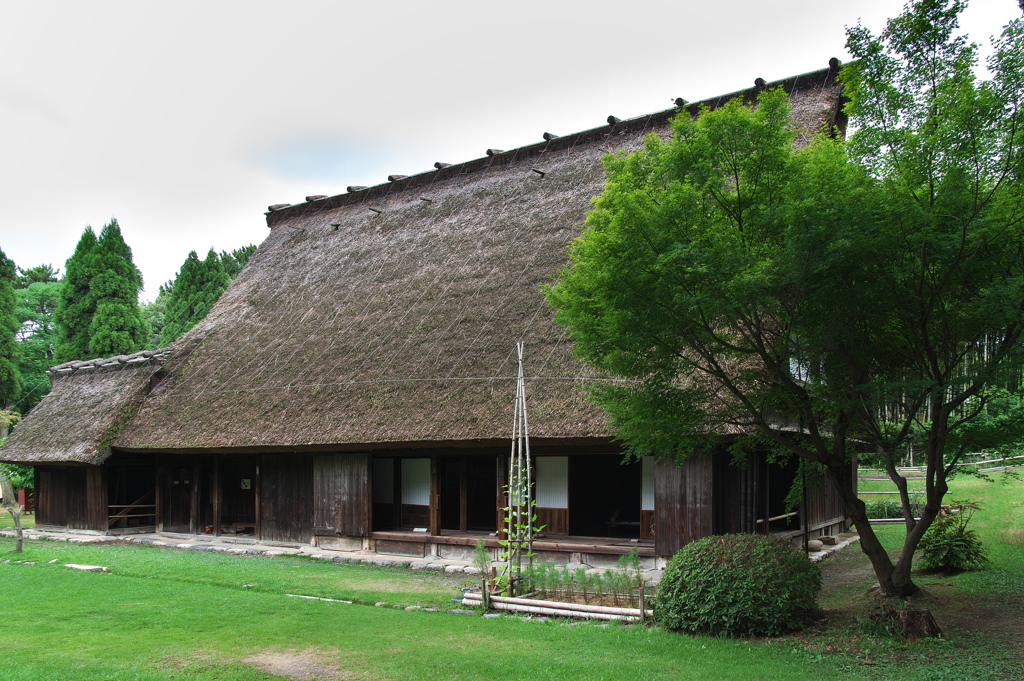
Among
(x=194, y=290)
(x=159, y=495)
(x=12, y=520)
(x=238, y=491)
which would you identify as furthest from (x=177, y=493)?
(x=194, y=290)

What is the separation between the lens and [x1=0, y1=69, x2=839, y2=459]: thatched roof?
50.7ft

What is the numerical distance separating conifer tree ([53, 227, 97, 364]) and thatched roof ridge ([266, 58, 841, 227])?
14333 millimetres

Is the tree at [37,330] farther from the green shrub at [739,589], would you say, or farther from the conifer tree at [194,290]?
the green shrub at [739,589]

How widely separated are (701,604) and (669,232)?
418 centimetres

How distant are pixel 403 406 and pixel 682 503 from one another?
6.01 m

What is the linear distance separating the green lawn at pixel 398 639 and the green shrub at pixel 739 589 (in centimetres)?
28

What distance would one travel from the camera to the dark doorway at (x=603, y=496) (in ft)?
56.7

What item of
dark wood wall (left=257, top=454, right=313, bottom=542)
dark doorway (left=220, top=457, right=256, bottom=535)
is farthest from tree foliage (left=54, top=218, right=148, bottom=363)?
dark wood wall (left=257, top=454, right=313, bottom=542)

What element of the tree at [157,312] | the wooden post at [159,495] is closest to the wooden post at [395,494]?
the wooden post at [159,495]

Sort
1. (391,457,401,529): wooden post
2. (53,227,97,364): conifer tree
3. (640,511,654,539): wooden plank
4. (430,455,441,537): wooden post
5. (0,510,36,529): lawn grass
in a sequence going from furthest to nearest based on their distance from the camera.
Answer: (53,227,97,364): conifer tree < (0,510,36,529): lawn grass < (391,457,401,529): wooden post < (430,455,441,537): wooden post < (640,511,654,539): wooden plank

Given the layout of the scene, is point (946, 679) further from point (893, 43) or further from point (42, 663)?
point (42, 663)

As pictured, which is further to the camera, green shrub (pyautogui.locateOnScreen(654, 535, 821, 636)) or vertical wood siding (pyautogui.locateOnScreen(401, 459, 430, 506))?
vertical wood siding (pyautogui.locateOnScreen(401, 459, 430, 506))

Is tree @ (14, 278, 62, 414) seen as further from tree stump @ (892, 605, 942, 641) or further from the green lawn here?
tree stump @ (892, 605, 942, 641)

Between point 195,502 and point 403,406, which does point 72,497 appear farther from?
point 403,406
